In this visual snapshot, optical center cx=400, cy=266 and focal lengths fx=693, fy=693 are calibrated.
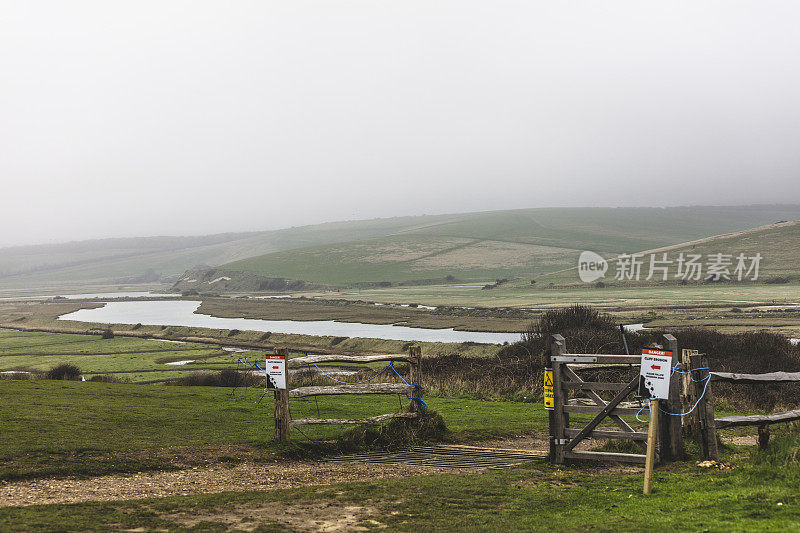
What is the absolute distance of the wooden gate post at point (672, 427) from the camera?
34.8 ft

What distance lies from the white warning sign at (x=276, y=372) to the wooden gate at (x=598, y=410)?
5125 millimetres

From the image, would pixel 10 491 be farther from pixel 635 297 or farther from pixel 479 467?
pixel 635 297

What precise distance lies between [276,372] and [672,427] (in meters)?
7.12

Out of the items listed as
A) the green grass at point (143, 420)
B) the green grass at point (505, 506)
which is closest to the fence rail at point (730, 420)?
the green grass at point (505, 506)

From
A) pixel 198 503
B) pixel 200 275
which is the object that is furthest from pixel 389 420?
pixel 200 275

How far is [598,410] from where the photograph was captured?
11.2 metres

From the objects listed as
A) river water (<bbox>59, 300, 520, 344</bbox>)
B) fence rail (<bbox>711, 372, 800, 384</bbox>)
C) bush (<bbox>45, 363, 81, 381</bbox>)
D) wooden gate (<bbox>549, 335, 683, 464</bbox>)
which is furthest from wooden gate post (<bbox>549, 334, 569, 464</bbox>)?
river water (<bbox>59, 300, 520, 344</bbox>)

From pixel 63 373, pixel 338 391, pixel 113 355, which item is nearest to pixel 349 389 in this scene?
pixel 338 391

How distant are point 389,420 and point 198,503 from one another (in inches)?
240

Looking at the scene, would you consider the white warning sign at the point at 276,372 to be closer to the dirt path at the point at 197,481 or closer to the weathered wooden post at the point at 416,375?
the dirt path at the point at 197,481

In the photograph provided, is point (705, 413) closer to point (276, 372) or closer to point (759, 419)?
point (759, 419)

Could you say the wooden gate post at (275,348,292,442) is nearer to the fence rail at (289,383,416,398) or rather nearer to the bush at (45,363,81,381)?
the fence rail at (289,383,416,398)

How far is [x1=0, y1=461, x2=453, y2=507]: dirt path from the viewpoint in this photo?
30.3 ft

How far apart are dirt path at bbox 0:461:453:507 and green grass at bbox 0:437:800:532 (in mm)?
623
